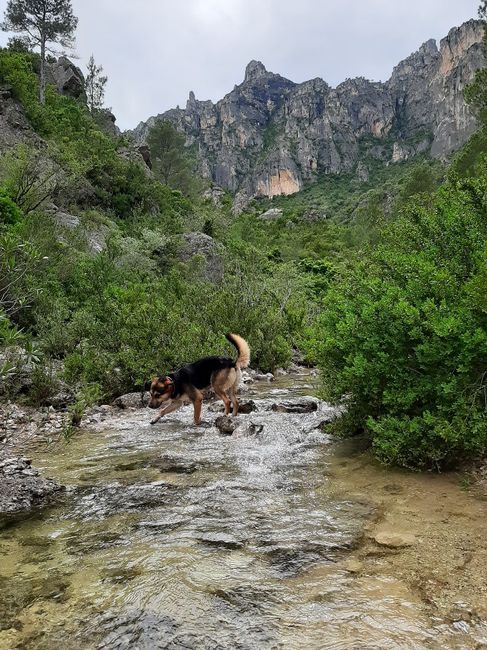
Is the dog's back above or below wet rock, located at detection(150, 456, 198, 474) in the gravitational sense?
above

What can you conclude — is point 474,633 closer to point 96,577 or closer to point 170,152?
point 96,577

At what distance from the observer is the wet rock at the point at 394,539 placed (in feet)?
12.3

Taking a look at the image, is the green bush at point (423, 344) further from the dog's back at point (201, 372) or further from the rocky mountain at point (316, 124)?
the rocky mountain at point (316, 124)

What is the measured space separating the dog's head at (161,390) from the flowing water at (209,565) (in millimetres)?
2887

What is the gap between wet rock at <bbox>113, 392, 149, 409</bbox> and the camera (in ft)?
37.0

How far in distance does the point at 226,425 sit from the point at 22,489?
3931 millimetres

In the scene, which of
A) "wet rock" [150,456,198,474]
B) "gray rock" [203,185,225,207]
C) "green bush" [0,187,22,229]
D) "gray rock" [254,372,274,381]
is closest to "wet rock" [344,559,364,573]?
"wet rock" [150,456,198,474]

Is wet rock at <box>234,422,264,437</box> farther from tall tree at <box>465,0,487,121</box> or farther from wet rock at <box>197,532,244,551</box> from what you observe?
tall tree at <box>465,0,487,121</box>

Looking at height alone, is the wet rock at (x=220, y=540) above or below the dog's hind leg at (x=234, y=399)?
below

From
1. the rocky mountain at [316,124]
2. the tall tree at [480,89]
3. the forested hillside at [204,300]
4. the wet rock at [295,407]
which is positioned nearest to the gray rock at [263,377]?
the forested hillside at [204,300]

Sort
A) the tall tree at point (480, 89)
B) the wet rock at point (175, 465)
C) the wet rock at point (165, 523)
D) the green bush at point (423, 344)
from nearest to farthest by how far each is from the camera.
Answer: the wet rock at point (165, 523) < the green bush at point (423, 344) < the wet rock at point (175, 465) < the tall tree at point (480, 89)

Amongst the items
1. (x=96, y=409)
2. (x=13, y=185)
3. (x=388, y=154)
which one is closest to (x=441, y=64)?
(x=388, y=154)

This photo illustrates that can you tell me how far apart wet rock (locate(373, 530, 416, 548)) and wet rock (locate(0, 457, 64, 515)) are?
337 cm

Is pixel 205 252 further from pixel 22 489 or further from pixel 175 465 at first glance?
pixel 22 489
